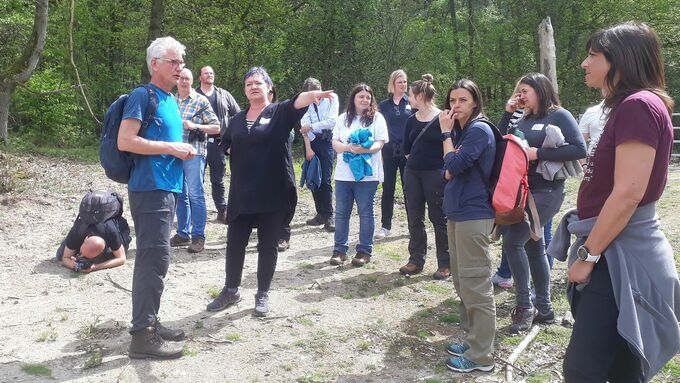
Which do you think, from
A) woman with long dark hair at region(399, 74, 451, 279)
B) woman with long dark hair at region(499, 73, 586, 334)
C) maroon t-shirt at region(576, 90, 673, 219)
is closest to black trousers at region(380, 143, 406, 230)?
woman with long dark hair at region(399, 74, 451, 279)

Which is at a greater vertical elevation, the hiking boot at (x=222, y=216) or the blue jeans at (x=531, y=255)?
the blue jeans at (x=531, y=255)

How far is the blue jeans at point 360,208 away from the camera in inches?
247

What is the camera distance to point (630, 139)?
89.1 inches

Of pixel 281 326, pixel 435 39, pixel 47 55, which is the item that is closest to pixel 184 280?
pixel 281 326

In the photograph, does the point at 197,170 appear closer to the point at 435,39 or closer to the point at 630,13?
the point at 435,39

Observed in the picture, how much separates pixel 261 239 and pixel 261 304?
1.76 feet

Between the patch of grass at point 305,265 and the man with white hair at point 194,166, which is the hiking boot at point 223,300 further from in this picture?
the man with white hair at point 194,166

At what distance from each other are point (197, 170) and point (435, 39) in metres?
21.7

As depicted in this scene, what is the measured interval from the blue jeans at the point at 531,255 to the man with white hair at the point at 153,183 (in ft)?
8.15

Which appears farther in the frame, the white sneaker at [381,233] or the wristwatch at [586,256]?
the white sneaker at [381,233]

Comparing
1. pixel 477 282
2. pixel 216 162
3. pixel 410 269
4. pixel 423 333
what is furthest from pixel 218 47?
pixel 477 282

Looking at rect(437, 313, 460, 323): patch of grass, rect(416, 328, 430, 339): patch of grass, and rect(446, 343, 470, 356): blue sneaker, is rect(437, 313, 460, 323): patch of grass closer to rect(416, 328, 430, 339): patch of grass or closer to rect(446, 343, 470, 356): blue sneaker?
rect(416, 328, 430, 339): patch of grass

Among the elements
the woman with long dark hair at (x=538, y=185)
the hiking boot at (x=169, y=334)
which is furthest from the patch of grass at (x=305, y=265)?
the woman with long dark hair at (x=538, y=185)

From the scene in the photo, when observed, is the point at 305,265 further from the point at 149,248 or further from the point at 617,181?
the point at 617,181
